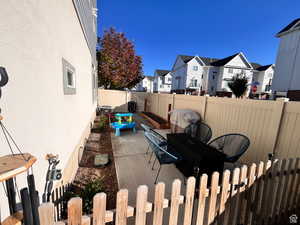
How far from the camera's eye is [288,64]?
11.9 m

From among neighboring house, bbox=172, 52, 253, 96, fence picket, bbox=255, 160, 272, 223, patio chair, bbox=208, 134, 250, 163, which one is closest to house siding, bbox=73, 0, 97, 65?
fence picket, bbox=255, 160, 272, 223

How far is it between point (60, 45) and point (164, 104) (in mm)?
6256

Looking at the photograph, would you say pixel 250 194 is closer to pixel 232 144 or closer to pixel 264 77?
pixel 232 144

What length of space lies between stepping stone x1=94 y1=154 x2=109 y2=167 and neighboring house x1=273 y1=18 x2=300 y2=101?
15049 millimetres

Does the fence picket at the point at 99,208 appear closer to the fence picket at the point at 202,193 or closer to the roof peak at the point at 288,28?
the fence picket at the point at 202,193

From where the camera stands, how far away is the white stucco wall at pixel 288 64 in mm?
11219

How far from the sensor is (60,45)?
2.05 metres

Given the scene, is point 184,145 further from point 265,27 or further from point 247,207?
point 265,27

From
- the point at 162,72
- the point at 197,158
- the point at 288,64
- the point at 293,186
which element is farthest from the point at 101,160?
the point at 162,72

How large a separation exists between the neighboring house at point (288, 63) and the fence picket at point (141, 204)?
50.5ft

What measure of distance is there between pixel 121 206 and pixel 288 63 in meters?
17.4

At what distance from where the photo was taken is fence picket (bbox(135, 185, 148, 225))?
1081 millimetres

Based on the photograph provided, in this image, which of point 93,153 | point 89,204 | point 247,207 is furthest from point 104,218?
point 93,153

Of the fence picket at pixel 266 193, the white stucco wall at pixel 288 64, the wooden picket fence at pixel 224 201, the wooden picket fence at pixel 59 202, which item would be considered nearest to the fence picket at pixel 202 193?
the wooden picket fence at pixel 224 201
